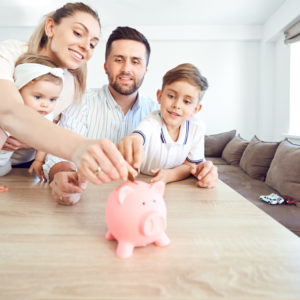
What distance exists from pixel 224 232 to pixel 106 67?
4.39ft

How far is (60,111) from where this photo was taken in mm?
1419

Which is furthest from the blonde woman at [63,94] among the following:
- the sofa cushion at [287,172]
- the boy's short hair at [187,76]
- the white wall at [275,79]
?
the white wall at [275,79]

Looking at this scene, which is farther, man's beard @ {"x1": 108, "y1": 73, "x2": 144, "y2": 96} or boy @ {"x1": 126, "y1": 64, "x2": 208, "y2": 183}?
man's beard @ {"x1": 108, "y1": 73, "x2": 144, "y2": 96}

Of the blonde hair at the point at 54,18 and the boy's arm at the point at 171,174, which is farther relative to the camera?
the blonde hair at the point at 54,18

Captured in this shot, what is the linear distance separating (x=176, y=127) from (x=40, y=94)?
0.65m

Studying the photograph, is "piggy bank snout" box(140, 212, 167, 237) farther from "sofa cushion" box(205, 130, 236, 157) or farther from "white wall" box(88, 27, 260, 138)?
"white wall" box(88, 27, 260, 138)

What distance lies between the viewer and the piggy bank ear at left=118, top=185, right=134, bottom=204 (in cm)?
55

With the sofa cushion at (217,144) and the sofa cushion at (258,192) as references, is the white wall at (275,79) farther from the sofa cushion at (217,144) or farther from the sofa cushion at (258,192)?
the sofa cushion at (258,192)

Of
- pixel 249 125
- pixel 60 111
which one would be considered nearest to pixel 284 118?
pixel 249 125

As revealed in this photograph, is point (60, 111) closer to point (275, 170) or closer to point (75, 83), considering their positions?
point (75, 83)

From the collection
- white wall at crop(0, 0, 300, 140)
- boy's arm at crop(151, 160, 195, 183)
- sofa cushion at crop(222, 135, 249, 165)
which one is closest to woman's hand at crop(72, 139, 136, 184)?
boy's arm at crop(151, 160, 195, 183)

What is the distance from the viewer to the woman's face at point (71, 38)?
3.97 ft

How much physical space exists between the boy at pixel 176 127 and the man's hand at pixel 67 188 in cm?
51

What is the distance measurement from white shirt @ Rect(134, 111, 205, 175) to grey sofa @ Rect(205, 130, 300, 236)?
1.07 m
